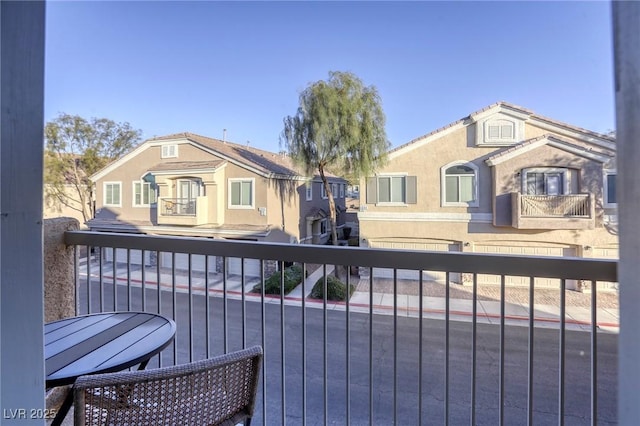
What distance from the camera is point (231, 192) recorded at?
846 cm

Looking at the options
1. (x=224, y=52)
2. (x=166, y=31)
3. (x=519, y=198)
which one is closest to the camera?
(x=166, y=31)

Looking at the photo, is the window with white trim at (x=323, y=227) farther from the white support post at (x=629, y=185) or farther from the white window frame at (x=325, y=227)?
the white support post at (x=629, y=185)

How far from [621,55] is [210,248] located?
1.52 meters

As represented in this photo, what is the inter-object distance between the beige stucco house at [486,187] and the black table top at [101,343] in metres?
2.89

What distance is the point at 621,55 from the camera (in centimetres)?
54

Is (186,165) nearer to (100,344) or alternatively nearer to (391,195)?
(391,195)

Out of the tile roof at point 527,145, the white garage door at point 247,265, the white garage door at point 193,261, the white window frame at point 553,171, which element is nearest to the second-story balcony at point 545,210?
the white window frame at point 553,171

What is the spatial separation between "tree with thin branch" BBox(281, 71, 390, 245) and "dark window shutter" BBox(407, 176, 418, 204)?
0.61m

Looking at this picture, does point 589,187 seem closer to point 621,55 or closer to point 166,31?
point 621,55

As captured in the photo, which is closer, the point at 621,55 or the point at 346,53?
the point at 621,55

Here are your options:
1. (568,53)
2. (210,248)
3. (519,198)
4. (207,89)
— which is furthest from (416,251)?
(519,198)

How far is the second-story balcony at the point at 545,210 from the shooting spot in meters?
4.82

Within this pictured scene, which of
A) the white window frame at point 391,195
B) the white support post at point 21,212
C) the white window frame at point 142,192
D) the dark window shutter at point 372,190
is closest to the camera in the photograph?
the white support post at point 21,212

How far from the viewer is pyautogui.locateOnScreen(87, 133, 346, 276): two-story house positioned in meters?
6.02
